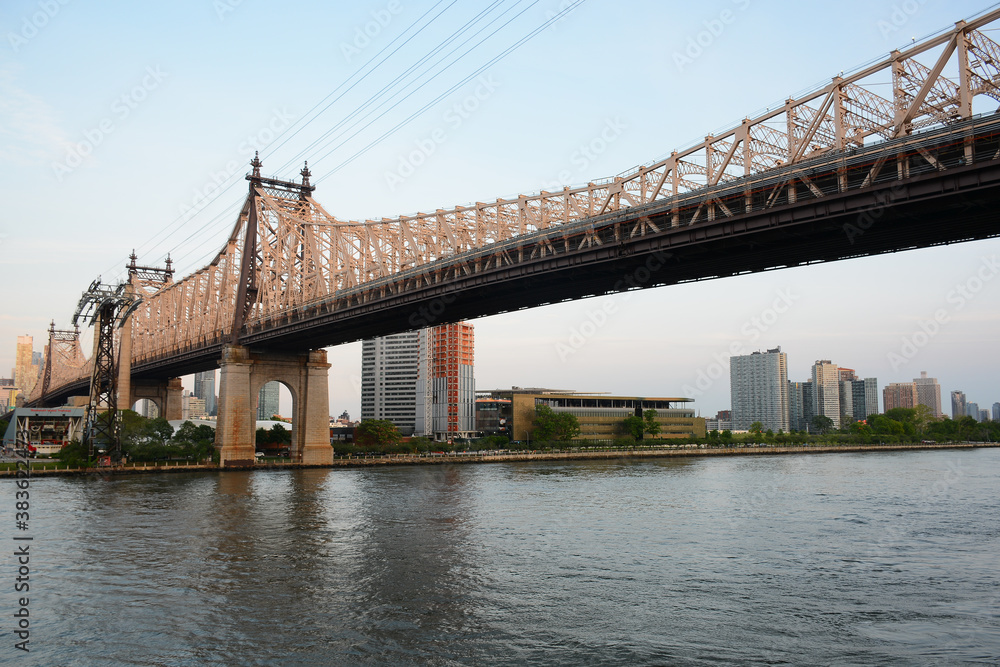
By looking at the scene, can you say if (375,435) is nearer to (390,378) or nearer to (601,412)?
(601,412)

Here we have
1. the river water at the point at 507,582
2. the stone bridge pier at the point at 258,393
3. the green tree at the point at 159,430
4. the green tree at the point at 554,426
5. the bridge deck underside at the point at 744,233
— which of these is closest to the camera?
the river water at the point at 507,582

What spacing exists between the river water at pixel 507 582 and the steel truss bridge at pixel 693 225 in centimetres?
1166

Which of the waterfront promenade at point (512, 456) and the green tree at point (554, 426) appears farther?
the green tree at point (554, 426)

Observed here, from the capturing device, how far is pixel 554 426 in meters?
116

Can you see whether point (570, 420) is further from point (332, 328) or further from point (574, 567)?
point (574, 567)

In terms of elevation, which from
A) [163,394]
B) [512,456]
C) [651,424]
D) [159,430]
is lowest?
[512,456]

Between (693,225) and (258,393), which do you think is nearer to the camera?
(693,225)

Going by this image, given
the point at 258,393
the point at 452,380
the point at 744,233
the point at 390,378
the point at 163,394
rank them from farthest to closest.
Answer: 1. the point at 390,378
2. the point at 452,380
3. the point at 163,394
4. the point at 258,393
5. the point at 744,233

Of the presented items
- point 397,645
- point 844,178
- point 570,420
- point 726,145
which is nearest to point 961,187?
point 844,178

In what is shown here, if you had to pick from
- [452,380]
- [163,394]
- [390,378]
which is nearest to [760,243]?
[163,394]

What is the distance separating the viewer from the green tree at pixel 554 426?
115438 millimetres

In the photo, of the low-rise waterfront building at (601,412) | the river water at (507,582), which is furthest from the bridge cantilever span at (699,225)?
the low-rise waterfront building at (601,412)

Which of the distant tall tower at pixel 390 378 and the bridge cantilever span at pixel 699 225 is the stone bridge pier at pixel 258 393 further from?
the distant tall tower at pixel 390 378

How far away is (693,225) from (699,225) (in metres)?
0.49
